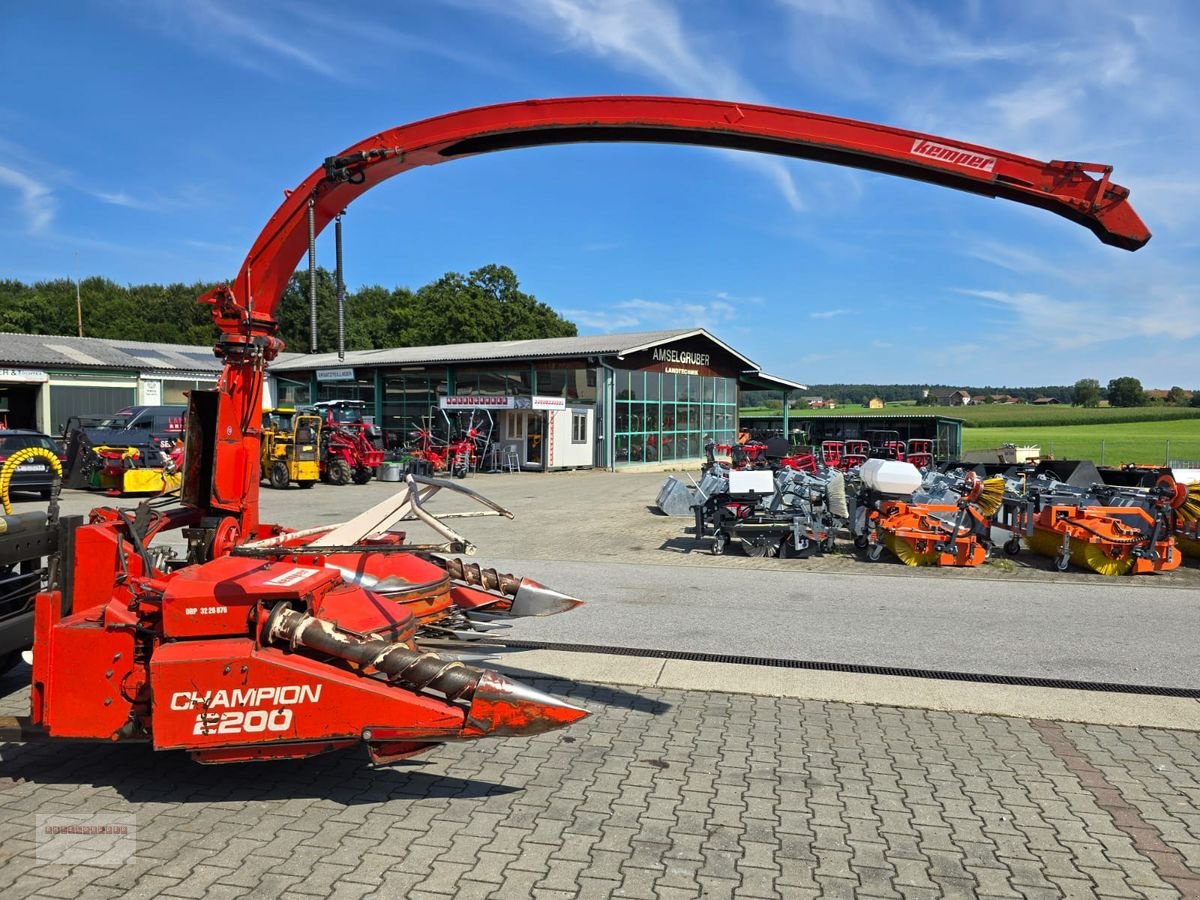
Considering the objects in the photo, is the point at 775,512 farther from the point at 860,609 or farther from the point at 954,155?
the point at 954,155

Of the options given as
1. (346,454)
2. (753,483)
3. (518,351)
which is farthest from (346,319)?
(753,483)

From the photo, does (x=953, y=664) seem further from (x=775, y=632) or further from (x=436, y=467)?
(x=436, y=467)

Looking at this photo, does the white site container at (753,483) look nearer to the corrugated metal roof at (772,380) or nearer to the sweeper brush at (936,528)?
the sweeper brush at (936,528)

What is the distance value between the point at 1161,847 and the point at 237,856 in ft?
13.6

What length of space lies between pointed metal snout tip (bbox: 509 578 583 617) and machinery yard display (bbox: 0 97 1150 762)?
0.01 m

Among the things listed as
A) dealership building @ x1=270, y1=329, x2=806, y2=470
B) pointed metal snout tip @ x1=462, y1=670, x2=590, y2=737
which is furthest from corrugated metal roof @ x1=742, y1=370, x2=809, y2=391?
pointed metal snout tip @ x1=462, y1=670, x2=590, y2=737

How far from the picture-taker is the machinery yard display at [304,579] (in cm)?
383

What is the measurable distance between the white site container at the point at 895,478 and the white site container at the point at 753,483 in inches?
57.8

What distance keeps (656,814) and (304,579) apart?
2108mm

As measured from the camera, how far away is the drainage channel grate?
6.17 metres

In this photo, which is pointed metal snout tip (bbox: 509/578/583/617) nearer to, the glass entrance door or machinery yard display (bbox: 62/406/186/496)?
machinery yard display (bbox: 62/406/186/496)

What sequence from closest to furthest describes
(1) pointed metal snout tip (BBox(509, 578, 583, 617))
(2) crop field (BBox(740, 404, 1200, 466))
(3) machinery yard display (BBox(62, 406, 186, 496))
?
(1) pointed metal snout tip (BBox(509, 578, 583, 617)), (3) machinery yard display (BBox(62, 406, 186, 496)), (2) crop field (BBox(740, 404, 1200, 466))

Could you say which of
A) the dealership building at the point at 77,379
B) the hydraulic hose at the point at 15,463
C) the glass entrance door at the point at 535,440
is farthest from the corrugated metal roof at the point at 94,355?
the hydraulic hose at the point at 15,463

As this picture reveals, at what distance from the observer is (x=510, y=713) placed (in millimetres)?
3805
